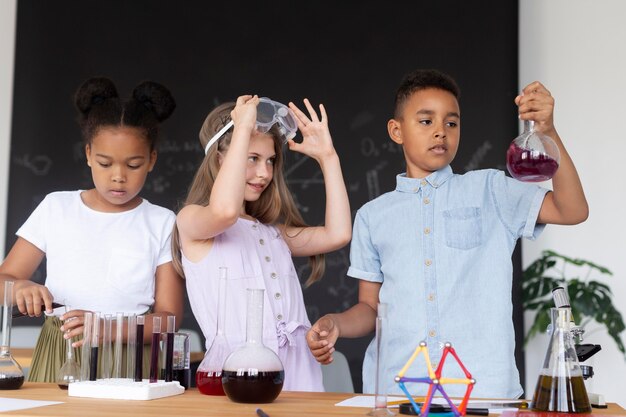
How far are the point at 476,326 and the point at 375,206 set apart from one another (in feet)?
1.49

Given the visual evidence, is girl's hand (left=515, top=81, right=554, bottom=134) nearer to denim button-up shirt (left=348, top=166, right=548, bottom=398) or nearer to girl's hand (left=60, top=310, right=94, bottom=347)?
denim button-up shirt (left=348, top=166, right=548, bottom=398)

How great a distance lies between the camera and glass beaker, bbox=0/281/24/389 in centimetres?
174

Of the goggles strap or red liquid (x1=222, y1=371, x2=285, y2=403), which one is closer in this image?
red liquid (x1=222, y1=371, x2=285, y2=403)

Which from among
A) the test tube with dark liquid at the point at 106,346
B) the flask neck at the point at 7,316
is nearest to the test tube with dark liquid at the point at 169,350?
the test tube with dark liquid at the point at 106,346

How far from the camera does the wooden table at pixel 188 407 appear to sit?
4.57 ft

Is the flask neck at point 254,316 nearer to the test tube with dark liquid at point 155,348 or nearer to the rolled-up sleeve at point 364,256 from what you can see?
the test tube with dark liquid at point 155,348

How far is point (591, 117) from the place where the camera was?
4203mm

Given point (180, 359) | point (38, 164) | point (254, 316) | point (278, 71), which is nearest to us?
point (254, 316)

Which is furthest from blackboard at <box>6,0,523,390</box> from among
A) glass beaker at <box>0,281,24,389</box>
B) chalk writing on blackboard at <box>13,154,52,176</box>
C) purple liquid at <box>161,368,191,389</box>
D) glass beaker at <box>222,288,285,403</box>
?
glass beaker at <box>222,288,285,403</box>

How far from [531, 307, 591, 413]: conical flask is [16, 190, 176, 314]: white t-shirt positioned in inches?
49.4

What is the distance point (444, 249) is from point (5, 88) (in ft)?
11.0

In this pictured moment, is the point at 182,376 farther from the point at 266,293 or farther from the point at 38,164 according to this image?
the point at 38,164

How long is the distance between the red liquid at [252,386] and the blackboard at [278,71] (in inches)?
108

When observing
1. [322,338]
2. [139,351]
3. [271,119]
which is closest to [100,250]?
[271,119]
